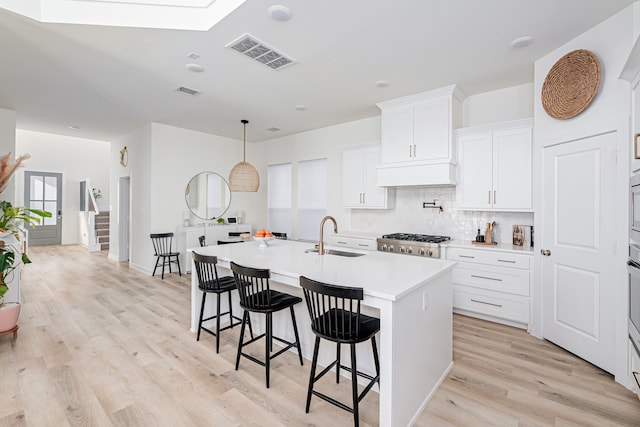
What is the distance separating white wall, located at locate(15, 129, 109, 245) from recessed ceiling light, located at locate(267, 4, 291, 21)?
9188 millimetres

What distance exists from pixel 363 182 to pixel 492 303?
2.51m

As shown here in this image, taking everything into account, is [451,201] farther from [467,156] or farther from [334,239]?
[334,239]

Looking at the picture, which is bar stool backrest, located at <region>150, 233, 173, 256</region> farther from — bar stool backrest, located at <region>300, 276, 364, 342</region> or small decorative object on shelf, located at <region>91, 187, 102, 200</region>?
small decorative object on shelf, located at <region>91, 187, 102, 200</region>

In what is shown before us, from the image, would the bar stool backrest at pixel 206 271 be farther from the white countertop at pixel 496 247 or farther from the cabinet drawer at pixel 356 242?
the white countertop at pixel 496 247

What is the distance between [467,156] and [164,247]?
531 centimetres

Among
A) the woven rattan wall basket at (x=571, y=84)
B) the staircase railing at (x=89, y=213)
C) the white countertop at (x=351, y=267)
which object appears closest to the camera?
the white countertop at (x=351, y=267)

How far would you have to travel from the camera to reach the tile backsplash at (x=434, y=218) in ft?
12.9

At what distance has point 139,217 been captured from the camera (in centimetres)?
604

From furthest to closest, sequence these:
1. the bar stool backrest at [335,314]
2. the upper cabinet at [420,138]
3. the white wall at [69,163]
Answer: the white wall at [69,163] < the upper cabinet at [420,138] < the bar stool backrest at [335,314]

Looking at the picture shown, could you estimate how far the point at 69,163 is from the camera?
363 inches

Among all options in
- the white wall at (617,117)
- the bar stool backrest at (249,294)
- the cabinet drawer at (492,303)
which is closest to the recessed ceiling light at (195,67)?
the bar stool backrest at (249,294)

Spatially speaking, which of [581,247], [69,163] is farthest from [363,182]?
[69,163]

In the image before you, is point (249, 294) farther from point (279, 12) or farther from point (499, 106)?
point (499, 106)

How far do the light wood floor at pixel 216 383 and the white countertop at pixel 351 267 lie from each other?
0.86 m
